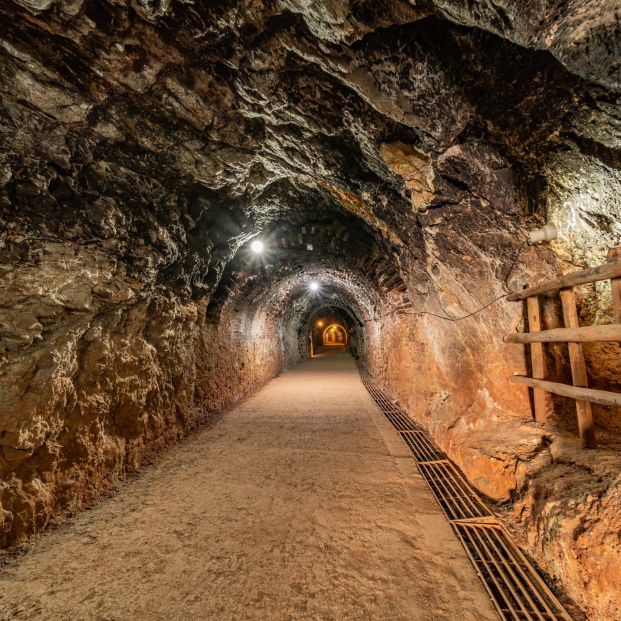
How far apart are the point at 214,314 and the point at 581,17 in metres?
5.82

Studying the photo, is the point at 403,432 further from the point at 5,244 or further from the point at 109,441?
the point at 5,244

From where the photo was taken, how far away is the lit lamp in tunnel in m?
5.80

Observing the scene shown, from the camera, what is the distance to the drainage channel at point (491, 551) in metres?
1.70

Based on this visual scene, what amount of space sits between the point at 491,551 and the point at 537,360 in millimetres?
1793

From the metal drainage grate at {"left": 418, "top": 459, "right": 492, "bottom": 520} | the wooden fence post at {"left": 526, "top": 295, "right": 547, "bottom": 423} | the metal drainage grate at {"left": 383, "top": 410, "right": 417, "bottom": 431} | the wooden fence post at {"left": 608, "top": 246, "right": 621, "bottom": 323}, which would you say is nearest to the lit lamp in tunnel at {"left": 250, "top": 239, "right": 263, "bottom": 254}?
the metal drainage grate at {"left": 383, "top": 410, "right": 417, "bottom": 431}

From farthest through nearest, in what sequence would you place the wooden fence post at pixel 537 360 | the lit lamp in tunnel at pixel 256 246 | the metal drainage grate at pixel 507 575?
the lit lamp in tunnel at pixel 256 246
the wooden fence post at pixel 537 360
the metal drainage grate at pixel 507 575

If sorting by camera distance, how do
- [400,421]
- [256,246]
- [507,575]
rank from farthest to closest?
[256,246], [400,421], [507,575]

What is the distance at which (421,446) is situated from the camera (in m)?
4.12

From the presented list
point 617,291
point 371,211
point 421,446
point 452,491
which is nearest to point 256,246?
point 371,211

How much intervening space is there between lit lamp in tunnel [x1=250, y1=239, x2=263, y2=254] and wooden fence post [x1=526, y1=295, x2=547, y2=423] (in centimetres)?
465

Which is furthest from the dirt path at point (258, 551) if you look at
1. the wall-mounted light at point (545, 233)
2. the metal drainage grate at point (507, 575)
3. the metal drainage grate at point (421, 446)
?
the wall-mounted light at point (545, 233)

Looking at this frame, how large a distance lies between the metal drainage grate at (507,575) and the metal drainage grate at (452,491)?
18 centimetres

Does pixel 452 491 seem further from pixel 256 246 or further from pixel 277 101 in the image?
pixel 256 246

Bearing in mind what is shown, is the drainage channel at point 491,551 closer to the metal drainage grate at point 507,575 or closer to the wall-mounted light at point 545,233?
the metal drainage grate at point 507,575
